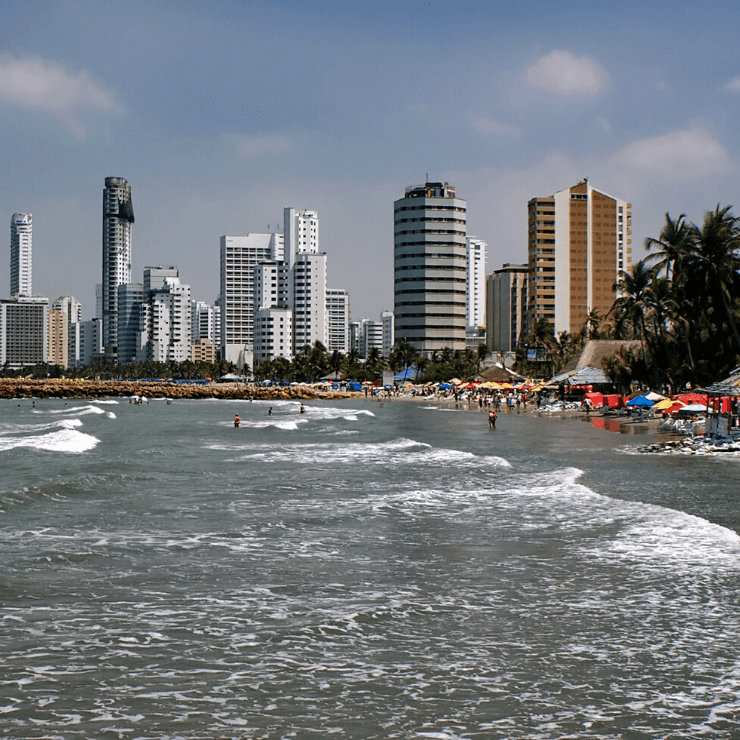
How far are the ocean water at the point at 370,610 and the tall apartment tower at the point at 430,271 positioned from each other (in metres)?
154

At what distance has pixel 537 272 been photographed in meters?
162

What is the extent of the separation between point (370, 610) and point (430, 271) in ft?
556

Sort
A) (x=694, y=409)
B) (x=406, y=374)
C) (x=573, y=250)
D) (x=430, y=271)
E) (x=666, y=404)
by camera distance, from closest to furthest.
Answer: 1. (x=694, y=409)
2. (x=666, y=404)
3. (x=406, y=374)
4. (x=573, y=250)
5. (x=430, y=271)

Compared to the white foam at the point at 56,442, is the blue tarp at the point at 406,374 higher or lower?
higher

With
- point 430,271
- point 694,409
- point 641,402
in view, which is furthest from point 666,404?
point 430,271

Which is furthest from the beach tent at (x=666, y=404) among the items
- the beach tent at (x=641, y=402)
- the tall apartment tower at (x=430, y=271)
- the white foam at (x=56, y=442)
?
the tall apartment tower at (x=430, y=271)

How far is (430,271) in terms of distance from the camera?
587 feet

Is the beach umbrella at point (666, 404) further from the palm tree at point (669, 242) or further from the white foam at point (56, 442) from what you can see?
the white foam at point (56, 442)

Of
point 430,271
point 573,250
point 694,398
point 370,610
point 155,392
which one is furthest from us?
point 430,271

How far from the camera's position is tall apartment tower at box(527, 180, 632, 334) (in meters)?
159

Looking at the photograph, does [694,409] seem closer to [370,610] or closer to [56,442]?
[56,442]

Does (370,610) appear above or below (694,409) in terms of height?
below

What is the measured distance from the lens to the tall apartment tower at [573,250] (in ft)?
522

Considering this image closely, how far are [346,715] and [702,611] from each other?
5.99 meters
